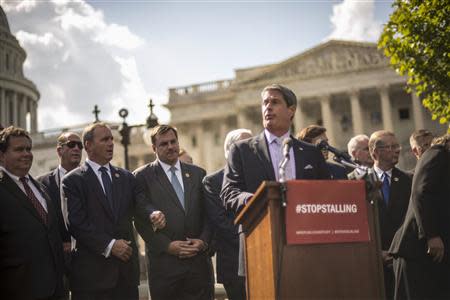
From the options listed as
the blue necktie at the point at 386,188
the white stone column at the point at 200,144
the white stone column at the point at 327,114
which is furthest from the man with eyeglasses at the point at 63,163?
the white stone column at the point at 200,144

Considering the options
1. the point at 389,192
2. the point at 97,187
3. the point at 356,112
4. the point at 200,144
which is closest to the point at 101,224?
the point at 97,187

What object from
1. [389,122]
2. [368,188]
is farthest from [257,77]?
[368,188]

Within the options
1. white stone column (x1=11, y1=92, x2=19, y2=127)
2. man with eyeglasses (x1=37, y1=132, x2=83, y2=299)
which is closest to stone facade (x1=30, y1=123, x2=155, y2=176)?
white stone column (x1=11, y1=92, x2=19, y2=127)

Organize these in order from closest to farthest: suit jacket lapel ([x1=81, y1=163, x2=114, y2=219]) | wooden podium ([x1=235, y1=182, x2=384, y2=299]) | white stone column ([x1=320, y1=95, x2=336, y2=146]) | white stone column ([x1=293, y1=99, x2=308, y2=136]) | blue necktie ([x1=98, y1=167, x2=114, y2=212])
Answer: wooden podium ([x1=235, y1=182, x2=384, y2=299])
suit jacket lapel ([x1=81, y1=163, x2=114, y2=219])
blue necktie ([x1=98, y1=167, x2=114, y2=212])
white stone column ([x1=320, y1=95, x2=336, y2=146])
white stone column ([x1=293, y1=99, x2=308, y2=136])

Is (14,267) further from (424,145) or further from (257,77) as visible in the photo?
(257,77)

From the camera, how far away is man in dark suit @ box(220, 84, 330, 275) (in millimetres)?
5621

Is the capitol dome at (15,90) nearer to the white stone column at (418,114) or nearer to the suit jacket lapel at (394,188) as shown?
the white stone column at (418,114)

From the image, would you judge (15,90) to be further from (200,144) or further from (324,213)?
(324,213)

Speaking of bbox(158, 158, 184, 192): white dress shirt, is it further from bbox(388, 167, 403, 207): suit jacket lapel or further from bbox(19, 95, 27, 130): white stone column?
bbox(19, 95, 27, 130): white stone column

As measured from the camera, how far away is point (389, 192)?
7.49 meters

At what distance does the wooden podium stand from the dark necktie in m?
2.72

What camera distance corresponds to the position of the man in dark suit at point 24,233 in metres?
5.65

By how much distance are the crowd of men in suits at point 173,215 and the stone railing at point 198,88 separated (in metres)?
56.5

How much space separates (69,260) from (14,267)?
121 centimetres
